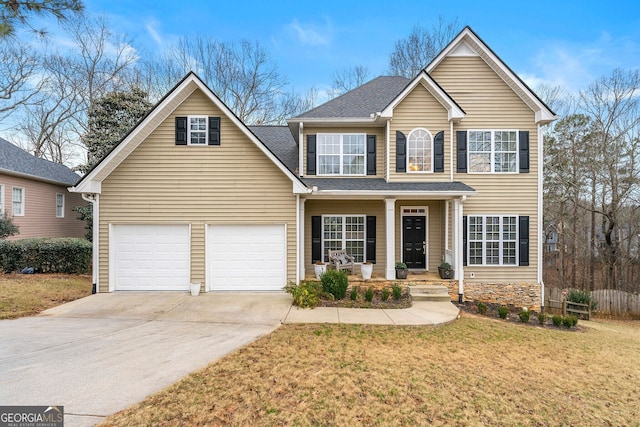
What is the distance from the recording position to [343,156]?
1107 centimetres

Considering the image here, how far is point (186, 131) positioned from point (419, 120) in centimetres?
763

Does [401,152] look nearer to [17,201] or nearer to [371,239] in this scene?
[371,239]

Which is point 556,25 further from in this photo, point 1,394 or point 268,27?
point 1,394

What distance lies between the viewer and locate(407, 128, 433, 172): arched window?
1059cm

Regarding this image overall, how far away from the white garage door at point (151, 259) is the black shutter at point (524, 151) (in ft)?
37.4

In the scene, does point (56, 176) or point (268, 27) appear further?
point (268, 27)

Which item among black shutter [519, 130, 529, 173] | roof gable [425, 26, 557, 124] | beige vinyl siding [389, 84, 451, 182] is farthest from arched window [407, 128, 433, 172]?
black shutter [519, 130, 529, 173]

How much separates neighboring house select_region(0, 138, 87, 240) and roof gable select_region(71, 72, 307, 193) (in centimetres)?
842

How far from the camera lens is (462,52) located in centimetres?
1095

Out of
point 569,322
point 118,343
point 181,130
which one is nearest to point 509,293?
point 569,322

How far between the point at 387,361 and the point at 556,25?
20.4 meters

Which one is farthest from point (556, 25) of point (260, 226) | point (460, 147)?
point (260, 226)

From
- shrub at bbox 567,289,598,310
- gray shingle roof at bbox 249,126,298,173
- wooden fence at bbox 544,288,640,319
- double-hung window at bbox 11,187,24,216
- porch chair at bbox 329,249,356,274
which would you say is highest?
gray shingle roof at bbox 249,126,298,173

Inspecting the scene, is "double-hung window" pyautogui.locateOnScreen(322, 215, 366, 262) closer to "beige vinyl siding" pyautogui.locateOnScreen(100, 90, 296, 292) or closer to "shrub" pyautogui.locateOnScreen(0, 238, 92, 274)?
"beige vinyl siding" pyautogui.locateOnScreen(100, 90, 296, 292)
